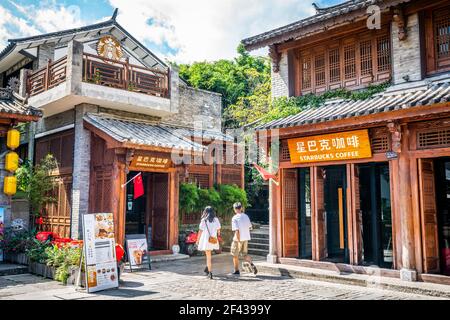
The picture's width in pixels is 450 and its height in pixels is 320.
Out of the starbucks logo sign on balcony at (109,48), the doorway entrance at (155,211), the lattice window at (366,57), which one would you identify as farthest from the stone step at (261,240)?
the starbucks logo sign on balcony at (109,48)

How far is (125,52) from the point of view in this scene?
55.6 feet

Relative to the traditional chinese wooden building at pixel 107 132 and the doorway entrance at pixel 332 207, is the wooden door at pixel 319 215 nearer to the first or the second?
the doorway entrance at pixel 332 207

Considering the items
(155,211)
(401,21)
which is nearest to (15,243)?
(155,211)

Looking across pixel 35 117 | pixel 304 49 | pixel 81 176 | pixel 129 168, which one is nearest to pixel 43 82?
pixel 35 117

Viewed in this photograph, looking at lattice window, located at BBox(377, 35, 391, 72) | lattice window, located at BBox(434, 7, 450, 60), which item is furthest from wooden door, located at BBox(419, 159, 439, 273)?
lattice window, located at BBox(377, 35, 391, 72)

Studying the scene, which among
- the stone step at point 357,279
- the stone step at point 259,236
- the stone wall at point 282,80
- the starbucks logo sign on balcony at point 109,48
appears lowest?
the stone step at point 357,279

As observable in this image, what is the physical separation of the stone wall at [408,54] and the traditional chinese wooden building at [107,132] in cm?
675

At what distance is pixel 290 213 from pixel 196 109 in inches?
319

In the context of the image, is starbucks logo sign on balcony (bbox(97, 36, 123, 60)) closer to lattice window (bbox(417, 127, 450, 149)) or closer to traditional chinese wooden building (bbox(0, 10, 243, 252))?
traditional chinese wooden building (bbox(0, 10, 243, 252))

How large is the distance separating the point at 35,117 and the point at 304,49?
8288mm

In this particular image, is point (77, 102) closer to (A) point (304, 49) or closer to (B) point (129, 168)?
(B) point (129, 168)

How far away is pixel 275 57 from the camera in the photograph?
12555 millimetres

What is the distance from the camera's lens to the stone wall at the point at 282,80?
1244 cm

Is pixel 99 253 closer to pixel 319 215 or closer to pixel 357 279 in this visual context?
pixel 319 215
